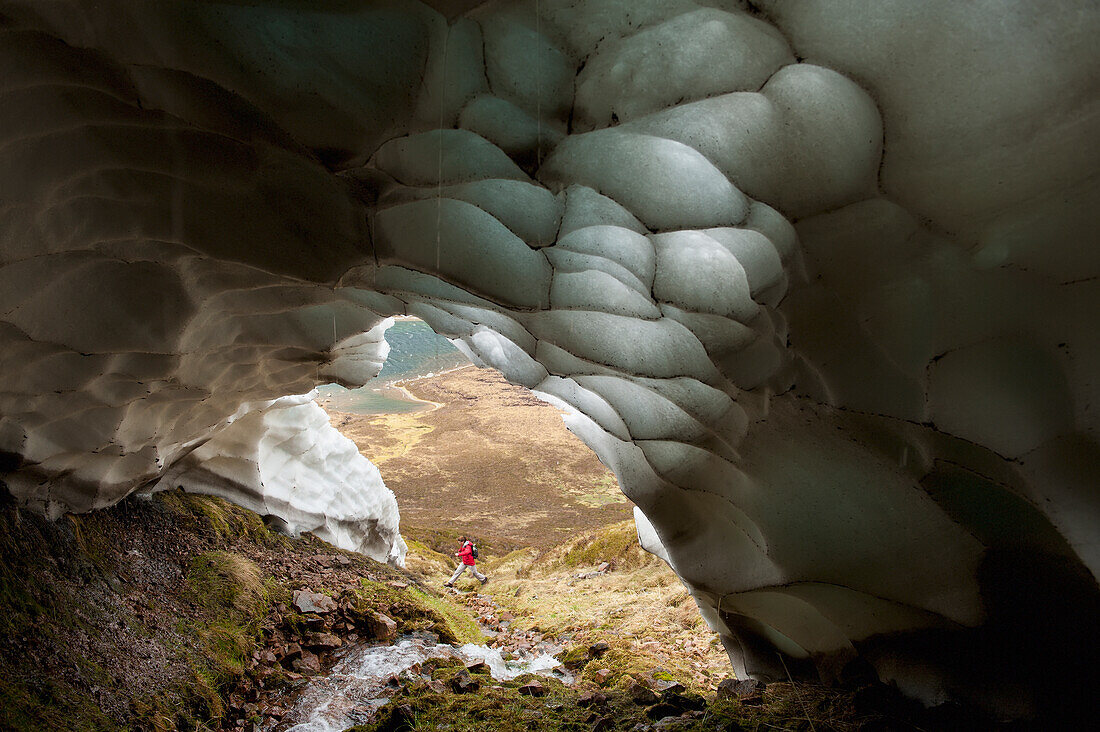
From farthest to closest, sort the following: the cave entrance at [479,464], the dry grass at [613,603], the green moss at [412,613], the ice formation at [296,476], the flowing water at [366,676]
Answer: the cave entrance at [479,464] < the ice formation at [296,476] < the dry grass at [613,603] < the green moss at [412,613] < the flowing water at [366,676]

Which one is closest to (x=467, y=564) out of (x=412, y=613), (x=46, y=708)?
(x=412, y=613)

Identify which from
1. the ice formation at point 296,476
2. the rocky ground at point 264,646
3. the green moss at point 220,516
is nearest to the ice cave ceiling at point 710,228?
the rocky ground at point 264,646

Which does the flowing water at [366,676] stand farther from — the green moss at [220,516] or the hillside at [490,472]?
the hillside at [490,472]

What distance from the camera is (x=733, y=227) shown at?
8.51ft

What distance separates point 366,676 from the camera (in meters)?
5.10

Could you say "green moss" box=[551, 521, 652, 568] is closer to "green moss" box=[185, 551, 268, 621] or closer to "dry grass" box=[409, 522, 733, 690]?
"dry grass" box=[409, 522, 733, 690]

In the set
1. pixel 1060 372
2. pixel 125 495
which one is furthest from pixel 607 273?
pixel 125 495

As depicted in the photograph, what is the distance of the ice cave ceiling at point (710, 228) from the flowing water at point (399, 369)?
16040 mm

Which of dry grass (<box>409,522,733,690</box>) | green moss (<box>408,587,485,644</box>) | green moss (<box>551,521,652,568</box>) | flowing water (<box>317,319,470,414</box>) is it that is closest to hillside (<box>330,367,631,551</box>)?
flowing water (<box>317,319,470,414</box>)

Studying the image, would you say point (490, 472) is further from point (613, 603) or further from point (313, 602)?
point (313, 602)

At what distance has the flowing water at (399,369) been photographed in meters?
19.8

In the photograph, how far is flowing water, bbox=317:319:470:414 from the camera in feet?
64.9

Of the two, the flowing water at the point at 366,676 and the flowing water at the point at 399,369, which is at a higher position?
the flowing water at the point at 366,676

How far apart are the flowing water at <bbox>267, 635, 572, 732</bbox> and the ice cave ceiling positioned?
263cm
